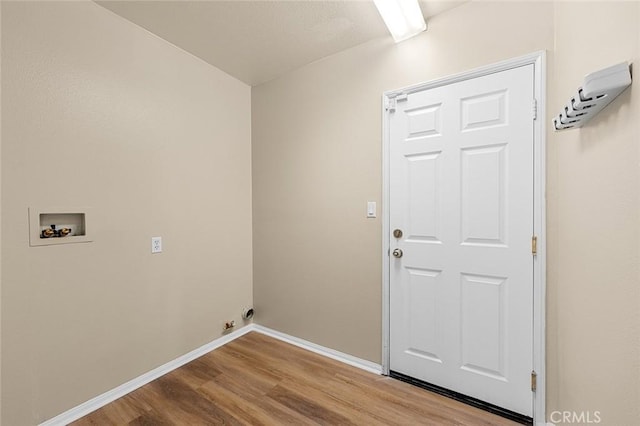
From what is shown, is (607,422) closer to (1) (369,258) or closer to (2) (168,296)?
(1) (369,258)

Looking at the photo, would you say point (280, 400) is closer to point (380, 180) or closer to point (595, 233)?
point (380, 180)

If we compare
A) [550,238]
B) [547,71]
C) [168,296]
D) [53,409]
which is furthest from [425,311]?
[53,409]

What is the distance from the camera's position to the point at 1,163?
4.55ft

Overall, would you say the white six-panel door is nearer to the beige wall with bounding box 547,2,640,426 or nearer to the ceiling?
the beige wall with bounding box 547,2,640,426

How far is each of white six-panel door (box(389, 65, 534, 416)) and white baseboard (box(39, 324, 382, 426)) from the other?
40 cm

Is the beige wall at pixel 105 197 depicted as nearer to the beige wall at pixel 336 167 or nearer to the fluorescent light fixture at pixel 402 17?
the beige wall at pixel 336 167

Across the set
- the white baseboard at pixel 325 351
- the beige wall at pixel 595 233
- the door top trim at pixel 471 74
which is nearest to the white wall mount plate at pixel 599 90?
the beige wall at pixel 595 233

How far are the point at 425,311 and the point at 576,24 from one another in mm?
1749

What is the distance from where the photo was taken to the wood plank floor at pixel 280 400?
1.61 meters

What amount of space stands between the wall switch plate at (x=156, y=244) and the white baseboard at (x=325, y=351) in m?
1.32

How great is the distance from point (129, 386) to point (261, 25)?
9.02ft

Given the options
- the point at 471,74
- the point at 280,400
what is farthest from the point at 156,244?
the point at 471,74

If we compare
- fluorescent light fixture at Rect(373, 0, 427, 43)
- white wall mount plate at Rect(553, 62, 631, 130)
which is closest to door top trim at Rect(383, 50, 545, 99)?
fluorescent light fixture at Rect(373, 0, 427, 43)

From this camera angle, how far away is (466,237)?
1.73 m
